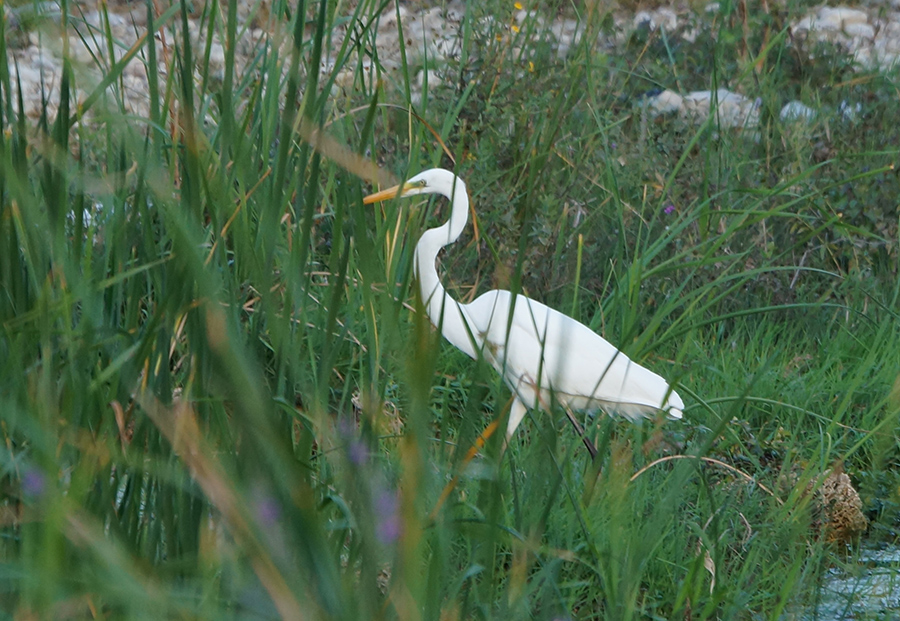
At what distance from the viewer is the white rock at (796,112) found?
3170 millimetres

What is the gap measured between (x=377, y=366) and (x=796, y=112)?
2726 mm

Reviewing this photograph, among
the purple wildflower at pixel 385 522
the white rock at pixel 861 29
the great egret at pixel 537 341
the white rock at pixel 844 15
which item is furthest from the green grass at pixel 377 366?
the white rock at pixel 844 15

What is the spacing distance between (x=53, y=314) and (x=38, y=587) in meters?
0.37

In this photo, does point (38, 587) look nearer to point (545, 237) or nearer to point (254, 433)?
point (254, 433)

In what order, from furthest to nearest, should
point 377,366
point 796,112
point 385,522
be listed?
point 796,112 < point 377,366 < point 385,522

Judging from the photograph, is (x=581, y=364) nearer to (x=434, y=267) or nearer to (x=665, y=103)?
(x=434, y=267)

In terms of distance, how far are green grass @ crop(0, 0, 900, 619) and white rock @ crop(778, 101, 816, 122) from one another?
3.0 inches

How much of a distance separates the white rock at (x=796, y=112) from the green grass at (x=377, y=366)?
0.08 metres

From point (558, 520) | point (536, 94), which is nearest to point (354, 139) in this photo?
point (536, 94)

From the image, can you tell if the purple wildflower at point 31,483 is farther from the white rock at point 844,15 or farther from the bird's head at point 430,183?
the white rock at point 844,15

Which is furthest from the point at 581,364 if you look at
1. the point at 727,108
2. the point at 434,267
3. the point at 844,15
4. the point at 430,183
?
the point at 844,15

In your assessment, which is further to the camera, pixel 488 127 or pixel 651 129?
pixel 651 129

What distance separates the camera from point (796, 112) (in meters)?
3.44

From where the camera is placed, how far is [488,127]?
2.58m
